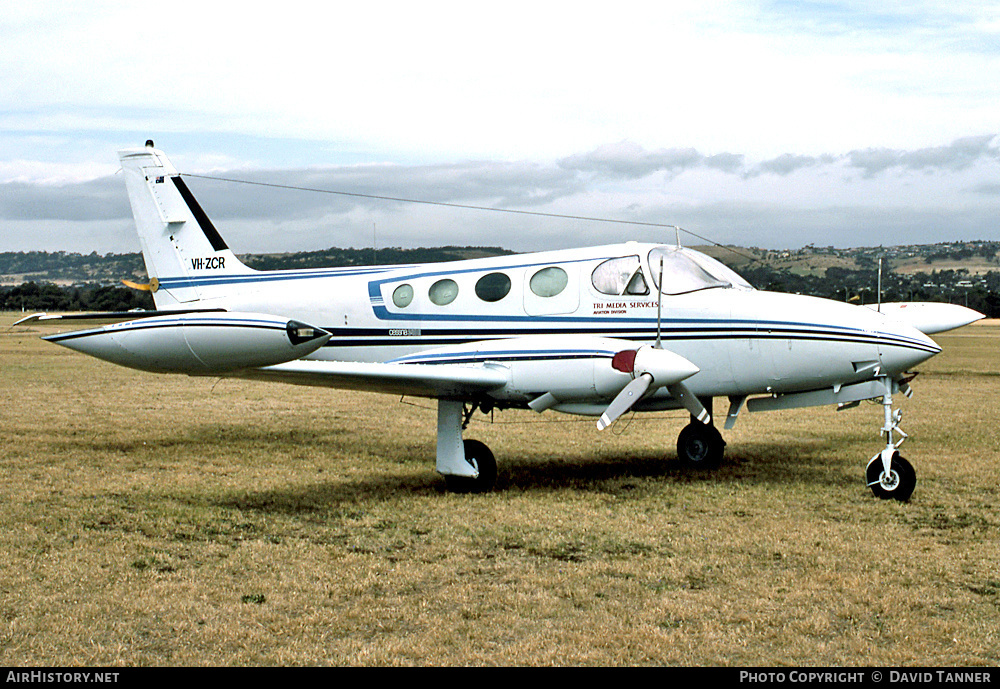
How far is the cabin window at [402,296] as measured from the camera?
1199 cm

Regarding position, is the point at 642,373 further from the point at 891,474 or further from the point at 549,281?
the point at 891,474

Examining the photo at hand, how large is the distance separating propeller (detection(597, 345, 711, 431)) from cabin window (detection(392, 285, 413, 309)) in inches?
128

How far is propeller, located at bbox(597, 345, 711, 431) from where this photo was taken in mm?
9719

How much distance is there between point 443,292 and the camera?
466 inches

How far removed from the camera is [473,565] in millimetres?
7586

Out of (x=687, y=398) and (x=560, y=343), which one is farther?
(x=687, y=398)

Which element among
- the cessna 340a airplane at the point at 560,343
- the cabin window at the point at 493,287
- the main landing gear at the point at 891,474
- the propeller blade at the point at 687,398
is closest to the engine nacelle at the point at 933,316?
the cessna 340a airplane at the point at 560,343

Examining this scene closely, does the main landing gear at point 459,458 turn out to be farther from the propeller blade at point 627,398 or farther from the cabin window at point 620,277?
the cabin window at point 620,277

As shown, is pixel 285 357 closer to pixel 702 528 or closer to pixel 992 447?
pixel 702 528

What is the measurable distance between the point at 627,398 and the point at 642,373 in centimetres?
31

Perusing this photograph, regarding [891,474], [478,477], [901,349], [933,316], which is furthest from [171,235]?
[933,316]

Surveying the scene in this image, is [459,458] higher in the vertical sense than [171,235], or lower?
lower

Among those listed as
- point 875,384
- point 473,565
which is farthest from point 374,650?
point 875,384

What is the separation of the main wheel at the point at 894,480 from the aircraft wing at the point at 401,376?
13.6 ft
